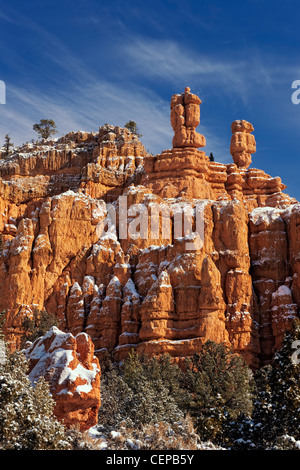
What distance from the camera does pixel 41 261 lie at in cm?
8938

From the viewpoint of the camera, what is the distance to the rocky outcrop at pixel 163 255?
78.8m

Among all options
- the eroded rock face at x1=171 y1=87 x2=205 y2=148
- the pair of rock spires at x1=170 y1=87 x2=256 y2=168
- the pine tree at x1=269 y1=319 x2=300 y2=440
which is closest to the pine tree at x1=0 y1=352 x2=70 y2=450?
the pine tree at x1=269 y1=319 x2=300 y2=440

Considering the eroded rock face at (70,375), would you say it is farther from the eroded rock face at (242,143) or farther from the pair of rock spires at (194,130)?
the eroded rock face at (242,143)

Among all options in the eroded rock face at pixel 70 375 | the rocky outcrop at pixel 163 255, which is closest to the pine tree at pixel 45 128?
the rocky outcrop at pixel 163 255

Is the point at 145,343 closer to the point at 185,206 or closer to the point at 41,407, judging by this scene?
the point at 185,206

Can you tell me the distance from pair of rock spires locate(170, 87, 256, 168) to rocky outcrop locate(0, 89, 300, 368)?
204 millimetres

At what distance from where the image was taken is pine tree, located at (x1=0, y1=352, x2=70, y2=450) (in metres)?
34.1

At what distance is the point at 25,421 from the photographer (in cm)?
3544

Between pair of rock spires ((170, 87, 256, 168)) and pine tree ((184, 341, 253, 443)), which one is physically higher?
pair of rock spires ((170, 87, 256, 168))

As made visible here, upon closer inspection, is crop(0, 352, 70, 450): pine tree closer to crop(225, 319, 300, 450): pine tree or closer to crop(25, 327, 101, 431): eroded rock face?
crop(25, 327, 101, 431): eroded rock face

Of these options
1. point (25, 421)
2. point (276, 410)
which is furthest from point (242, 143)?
point (25, 421)

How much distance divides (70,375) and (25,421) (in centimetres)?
728

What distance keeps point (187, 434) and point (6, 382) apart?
369 inches
